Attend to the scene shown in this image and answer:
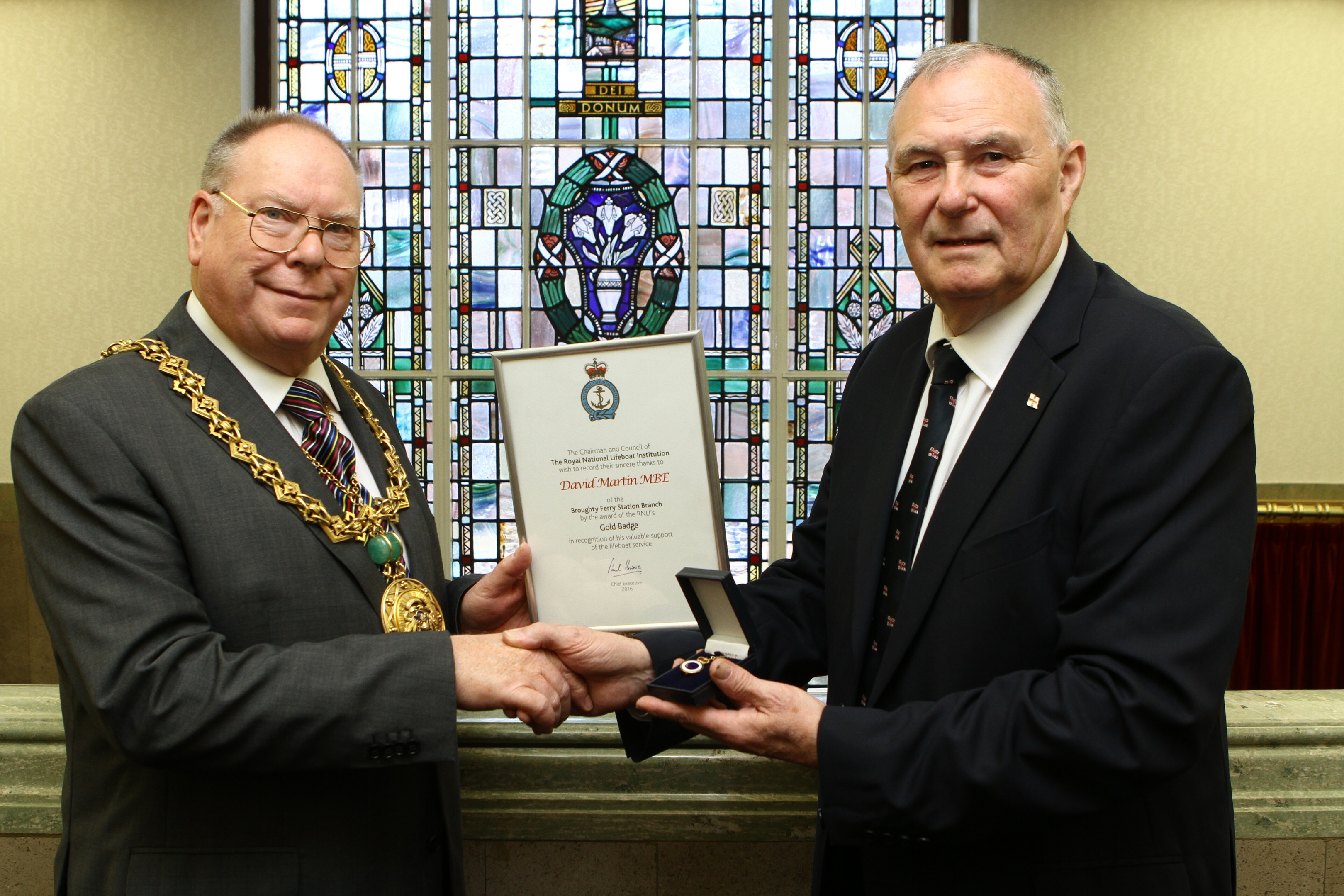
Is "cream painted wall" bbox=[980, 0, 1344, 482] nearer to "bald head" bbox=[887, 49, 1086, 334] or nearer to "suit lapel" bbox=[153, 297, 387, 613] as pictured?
"bald head" bbox=[887, 49, 1086, 334]

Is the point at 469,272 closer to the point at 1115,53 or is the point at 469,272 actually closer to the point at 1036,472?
the point at 1115,53

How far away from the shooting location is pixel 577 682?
1.77 metres

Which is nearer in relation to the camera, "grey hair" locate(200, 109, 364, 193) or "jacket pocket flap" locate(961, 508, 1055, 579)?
"jacket pocket flap" locate(961, 508, 1055, 579)

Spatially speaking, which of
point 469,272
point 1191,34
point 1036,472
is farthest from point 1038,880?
point 1191,34

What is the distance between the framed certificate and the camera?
180cm

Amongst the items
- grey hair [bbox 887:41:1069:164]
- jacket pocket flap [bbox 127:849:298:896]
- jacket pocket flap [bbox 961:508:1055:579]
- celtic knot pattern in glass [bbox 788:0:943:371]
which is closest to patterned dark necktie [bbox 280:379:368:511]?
jacket pocket flap [bbox 127:849:298:896]

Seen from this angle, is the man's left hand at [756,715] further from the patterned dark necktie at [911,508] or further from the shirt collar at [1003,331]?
the shirt collar at [1003,331]

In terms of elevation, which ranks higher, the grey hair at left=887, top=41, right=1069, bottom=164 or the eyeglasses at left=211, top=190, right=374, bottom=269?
the grey hair at left=887, top=41, right=1069, bottom=164

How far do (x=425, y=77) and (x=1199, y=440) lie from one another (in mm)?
6192

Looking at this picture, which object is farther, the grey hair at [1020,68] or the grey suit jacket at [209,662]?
the grey hair at [1020,68]

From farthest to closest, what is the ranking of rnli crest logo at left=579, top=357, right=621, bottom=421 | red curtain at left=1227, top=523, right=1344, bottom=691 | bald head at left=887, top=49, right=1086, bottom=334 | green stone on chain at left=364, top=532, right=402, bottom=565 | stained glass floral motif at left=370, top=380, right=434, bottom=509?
stained glass floral motif at left=370, top=380, right=434, bottom=509 → red curtain at left=1227, top=523, right=1344, bottom=691 → rnli crest logo at left=579, top=357, right=621, bottom=421 → green stone on chain at left=364, top=532, right=402, bottom=565 → bald head at left=887, top=49, right=1086, bottom=334

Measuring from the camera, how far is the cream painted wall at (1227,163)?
6.17 meters

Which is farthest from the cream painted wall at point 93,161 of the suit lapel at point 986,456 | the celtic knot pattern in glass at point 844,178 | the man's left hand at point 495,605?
the suit lapel at point 986,456

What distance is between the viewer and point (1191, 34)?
20.3 ft
